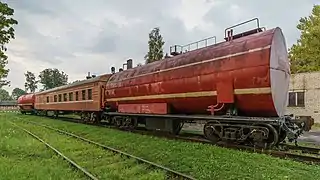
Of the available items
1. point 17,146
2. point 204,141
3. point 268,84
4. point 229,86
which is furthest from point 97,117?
point 268,84

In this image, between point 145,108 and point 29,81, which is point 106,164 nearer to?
point 145,108

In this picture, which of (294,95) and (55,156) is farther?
(294,95)

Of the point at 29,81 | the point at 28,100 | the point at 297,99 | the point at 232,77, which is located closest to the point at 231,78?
the point at 232,77

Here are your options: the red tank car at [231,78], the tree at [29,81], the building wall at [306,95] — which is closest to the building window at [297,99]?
the building wall at [306,95]

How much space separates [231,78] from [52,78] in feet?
360

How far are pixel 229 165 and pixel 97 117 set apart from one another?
52.7ft

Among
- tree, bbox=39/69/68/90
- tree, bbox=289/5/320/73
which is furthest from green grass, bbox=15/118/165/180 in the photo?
tree, bbox=39/69/68/90

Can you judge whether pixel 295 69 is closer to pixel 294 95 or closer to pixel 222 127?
pixel 294 95

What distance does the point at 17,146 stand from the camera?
12438 mm

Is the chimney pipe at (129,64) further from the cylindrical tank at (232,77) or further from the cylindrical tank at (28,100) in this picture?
the cylindrical tank at (28,100)

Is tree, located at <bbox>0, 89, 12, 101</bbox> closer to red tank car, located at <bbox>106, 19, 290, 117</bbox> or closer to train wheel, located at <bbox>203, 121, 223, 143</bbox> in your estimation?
red tank car, located at <bbox>106, 19, 290, 117</bbox>

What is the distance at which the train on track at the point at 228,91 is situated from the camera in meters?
10.2

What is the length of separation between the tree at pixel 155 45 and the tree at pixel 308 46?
1693 centimetres

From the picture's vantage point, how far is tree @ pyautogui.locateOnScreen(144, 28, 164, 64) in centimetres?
4347
